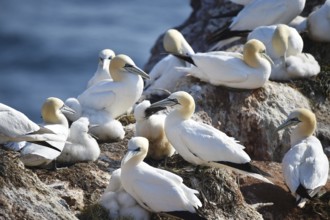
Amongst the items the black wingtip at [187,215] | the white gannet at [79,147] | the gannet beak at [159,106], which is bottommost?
Result: the black wingtip at [187,215]

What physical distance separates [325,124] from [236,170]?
2.72 metres

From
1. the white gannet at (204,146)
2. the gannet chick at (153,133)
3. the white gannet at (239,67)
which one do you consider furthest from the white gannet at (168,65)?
the white gannet at (204,146)

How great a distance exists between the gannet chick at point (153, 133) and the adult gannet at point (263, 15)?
3462 mm

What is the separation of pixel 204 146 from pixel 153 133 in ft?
2.13

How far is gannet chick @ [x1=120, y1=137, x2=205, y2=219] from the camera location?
10.1 m

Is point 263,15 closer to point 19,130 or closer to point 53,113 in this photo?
point 53,113

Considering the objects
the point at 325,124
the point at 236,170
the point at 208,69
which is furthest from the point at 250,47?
the point at 236,170

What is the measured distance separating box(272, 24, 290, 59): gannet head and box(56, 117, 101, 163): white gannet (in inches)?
119

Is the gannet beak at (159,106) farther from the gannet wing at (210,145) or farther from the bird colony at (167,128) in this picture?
the gannet wing at (210,145)

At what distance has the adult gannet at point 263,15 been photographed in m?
14.8

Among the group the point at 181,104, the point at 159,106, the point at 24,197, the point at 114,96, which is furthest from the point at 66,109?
the point at 24,197

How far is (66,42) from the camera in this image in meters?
28.8

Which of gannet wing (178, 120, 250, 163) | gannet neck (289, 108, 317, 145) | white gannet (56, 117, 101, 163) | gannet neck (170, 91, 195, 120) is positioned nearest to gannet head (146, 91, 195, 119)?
gannet neck (170, 91, 195, 120)

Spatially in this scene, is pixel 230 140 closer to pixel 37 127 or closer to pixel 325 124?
pixel 37 127
